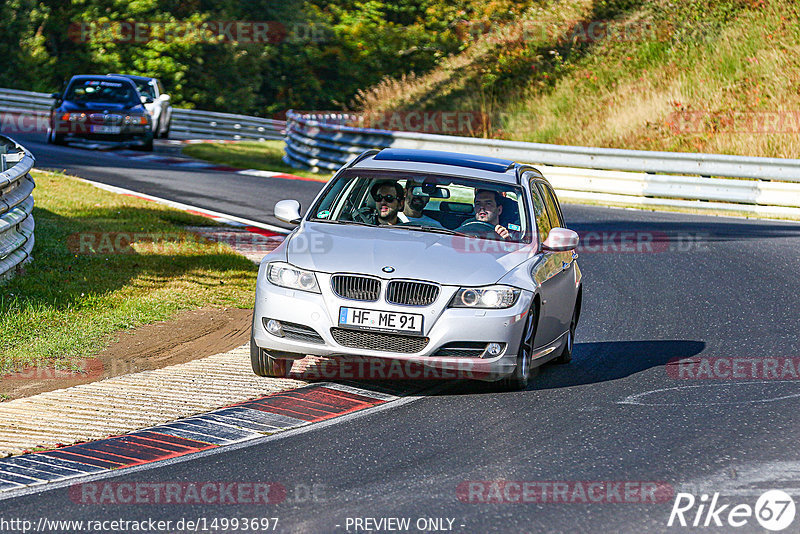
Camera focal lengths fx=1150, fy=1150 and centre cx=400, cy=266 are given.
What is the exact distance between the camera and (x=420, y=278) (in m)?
7.68

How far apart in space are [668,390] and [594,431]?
57.2 inches

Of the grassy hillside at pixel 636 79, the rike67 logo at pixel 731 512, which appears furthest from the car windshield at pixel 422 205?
the grassy hillside at pixel 636 79

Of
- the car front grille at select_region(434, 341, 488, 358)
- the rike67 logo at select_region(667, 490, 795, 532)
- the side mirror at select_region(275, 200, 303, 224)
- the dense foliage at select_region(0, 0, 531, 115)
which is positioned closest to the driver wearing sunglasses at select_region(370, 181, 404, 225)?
the side mirror at select_region(275, 200, 303, 224)

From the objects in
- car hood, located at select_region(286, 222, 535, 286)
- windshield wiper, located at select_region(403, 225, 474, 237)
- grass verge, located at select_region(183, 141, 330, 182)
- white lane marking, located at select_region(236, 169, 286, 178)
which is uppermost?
windshield wiper, located at select_region(403, 225, 474, 237)

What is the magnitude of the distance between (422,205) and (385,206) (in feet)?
1.07

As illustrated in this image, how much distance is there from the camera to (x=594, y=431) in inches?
282

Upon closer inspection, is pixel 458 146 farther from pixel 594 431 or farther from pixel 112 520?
pixel 112 520

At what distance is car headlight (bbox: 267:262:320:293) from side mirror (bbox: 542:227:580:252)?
1938mm

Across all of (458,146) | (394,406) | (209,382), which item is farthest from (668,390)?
(458,146)

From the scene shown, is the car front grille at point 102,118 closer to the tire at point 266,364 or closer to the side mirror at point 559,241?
the tire at point 266,364

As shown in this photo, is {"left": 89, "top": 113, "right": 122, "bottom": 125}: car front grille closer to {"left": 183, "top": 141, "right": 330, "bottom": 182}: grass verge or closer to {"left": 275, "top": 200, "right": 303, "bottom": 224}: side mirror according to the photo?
{"left": 183, "top": 141, "right": 330, "bottom": 182}: grass verge

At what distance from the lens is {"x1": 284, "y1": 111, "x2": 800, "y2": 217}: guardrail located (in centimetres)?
2098

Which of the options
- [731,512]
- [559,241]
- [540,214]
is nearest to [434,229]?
[559,241]

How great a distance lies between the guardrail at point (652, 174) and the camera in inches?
826
